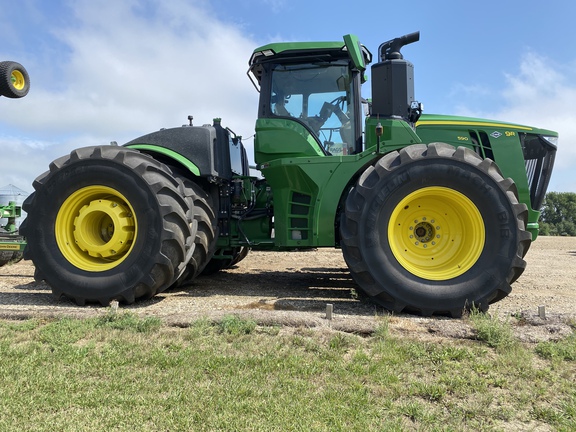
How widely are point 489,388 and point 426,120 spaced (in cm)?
383

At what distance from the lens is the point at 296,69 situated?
19.4ft

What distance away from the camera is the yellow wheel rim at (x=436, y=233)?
472cm

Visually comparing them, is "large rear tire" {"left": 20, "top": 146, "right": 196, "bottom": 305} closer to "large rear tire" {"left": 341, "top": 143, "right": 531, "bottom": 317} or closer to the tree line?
"large rear tire" {"left": 341, "top": 143, "right": 531, "bottom": 317}

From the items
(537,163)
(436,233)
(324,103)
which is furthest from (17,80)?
(537,163)

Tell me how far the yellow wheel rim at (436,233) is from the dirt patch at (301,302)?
588mm

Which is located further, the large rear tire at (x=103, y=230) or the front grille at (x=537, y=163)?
the front grille at (x=537, y=163)

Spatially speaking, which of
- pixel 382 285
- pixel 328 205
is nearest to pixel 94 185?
pixel 328 205

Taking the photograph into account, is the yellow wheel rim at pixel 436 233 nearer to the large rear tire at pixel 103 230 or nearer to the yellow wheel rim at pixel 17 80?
the large rear tire at pixel 103 230

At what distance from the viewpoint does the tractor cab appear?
5711mm

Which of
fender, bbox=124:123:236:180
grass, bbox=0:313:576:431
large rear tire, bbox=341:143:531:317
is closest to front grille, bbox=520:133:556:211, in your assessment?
large rear tire, bbox=341:143:531:317

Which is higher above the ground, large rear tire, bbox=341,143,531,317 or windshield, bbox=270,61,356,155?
windshield, bbox=270,61,356,155

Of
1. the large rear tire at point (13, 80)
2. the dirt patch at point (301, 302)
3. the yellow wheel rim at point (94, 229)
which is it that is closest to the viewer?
the dirt patch at point (301, 302)

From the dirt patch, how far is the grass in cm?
23

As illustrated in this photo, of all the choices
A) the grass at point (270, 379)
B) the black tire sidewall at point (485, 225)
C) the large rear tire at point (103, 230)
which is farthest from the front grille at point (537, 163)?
the large rear tire at point (103, 230)
